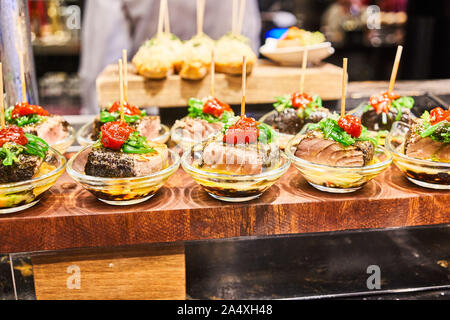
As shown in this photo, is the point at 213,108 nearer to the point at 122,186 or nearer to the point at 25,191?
the point at 122,186

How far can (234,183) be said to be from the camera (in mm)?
1768

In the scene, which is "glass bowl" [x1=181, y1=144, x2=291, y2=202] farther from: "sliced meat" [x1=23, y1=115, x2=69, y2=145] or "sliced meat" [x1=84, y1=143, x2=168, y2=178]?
"sliced meat" [x1=23, y1=115, x2=69, y2=145]

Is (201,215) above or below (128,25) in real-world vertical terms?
below

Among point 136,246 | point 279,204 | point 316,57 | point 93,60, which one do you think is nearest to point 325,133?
point 279,204

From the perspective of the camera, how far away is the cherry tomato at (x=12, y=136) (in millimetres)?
1734

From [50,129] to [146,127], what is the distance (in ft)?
1.62

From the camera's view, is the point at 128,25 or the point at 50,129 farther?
the point at 128,25

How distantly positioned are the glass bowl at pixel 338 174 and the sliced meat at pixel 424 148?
101mm

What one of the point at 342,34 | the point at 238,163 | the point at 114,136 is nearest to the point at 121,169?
the point at 114,136

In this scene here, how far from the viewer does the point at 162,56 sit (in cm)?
311

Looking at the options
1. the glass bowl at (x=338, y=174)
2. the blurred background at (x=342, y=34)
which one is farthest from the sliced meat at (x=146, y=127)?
the blurred background at (x=342, y=34)

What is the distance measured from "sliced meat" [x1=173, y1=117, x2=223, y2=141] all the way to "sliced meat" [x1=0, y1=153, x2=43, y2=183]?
0.88 m

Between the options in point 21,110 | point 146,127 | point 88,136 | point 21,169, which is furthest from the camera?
point 88,136
